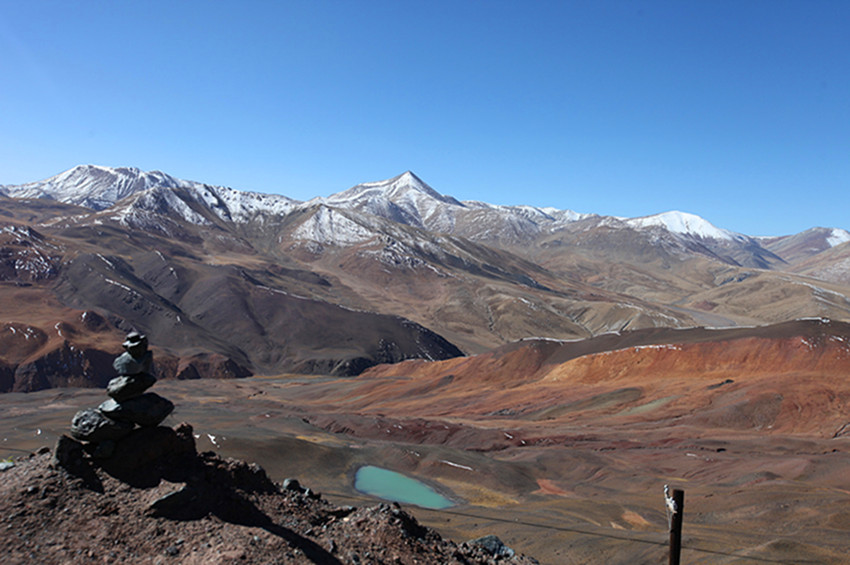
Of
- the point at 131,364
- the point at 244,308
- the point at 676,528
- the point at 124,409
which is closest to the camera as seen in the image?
the point at 676,528

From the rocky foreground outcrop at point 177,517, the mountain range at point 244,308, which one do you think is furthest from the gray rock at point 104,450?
the mountain range at point 244,308

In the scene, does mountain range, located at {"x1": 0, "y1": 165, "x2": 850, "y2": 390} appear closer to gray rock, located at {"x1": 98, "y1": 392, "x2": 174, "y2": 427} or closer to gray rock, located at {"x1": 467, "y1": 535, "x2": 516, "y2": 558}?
gray rock, located at {"x1": 98, "y1": 392, "x2": 174, "y2": 427}

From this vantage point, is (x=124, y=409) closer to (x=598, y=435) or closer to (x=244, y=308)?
(x=598, y=435)

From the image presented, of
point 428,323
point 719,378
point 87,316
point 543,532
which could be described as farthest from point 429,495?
point 428,323

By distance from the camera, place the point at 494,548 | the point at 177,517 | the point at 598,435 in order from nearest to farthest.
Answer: the point at 177,517
the point at 494,548
the point at 598,435

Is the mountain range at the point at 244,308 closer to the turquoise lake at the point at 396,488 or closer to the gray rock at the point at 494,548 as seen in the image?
the turquoise lake at the point at 396,488

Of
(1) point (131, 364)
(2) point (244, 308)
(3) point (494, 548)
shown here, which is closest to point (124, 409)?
(1) point (131, 364)
